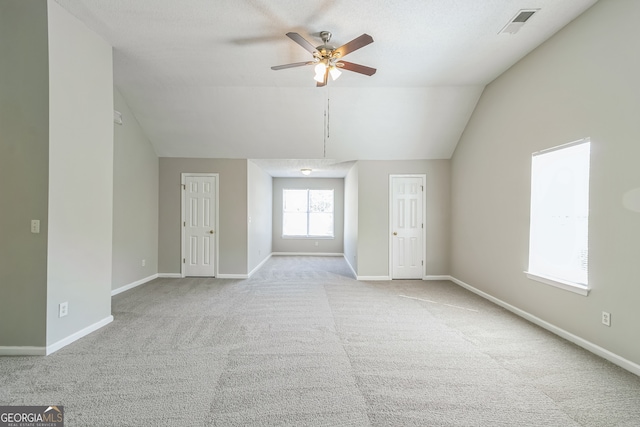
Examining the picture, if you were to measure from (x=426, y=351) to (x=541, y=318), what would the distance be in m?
1.63

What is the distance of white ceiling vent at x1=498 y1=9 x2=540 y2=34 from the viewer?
8.53ft

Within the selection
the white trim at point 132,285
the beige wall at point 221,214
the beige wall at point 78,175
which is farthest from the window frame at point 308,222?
the beige wall at point 78,175

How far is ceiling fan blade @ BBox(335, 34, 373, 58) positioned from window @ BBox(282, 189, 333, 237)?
250 inches

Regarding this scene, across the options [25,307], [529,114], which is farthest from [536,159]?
[25,307]

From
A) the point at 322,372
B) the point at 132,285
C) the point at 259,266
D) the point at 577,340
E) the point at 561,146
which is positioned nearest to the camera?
the point at 322,372

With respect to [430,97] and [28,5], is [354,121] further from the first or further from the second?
[28,5]

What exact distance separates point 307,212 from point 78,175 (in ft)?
21.2

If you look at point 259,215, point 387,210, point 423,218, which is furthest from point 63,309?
point 423,218

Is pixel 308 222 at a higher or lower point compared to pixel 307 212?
lower

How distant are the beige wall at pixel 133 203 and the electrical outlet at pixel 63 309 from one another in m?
1.81

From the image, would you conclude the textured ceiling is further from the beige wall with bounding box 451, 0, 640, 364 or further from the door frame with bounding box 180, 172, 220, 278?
A: the door frame with bounding box 180, 172, 220, 278

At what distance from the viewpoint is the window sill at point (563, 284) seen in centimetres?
267

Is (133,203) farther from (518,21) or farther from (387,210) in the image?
(518,21)

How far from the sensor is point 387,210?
18.2 feet
